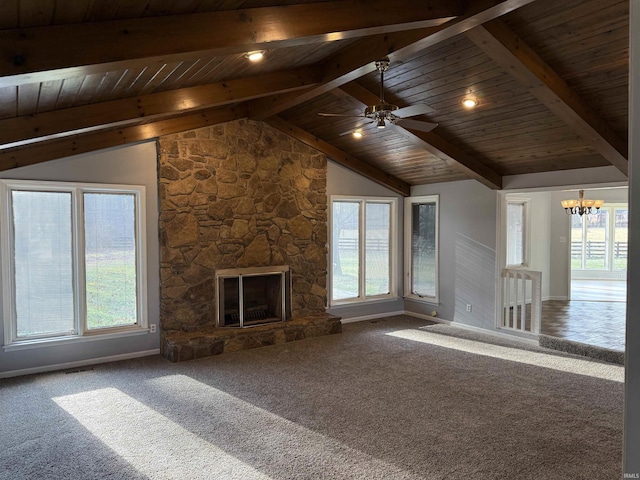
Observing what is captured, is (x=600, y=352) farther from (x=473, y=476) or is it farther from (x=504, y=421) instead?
(x=473, y=476)

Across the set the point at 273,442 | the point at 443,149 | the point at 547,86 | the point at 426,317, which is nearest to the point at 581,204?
the point at 426,317

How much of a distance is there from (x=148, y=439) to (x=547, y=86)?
4.49 m

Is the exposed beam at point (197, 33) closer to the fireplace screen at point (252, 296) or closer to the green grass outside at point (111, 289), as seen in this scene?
the green grass outside at point (111, 289)

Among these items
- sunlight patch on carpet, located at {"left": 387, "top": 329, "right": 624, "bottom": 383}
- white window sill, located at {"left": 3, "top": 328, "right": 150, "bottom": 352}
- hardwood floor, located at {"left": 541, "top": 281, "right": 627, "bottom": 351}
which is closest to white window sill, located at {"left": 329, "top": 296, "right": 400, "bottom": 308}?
sunlight patch on carpet, located at {"left": 387, "top": 329, "right": 624, "bottom": 383}

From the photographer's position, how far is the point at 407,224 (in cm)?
829

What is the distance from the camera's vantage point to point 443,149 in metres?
5.93

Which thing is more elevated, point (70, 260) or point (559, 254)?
point (70, 260)

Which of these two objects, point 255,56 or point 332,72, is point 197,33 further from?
point 332,72

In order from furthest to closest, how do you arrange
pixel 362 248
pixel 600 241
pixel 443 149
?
pixel 600 241
pixel 362 248
pixel 443 149

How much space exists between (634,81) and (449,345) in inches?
235

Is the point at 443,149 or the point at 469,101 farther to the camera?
the point at 443,149

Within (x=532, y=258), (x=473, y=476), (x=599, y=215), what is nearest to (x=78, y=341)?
(x=473, y=476)

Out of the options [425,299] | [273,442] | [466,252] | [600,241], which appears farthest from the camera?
[600,241]

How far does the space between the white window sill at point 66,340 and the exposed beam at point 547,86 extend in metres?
4.97
